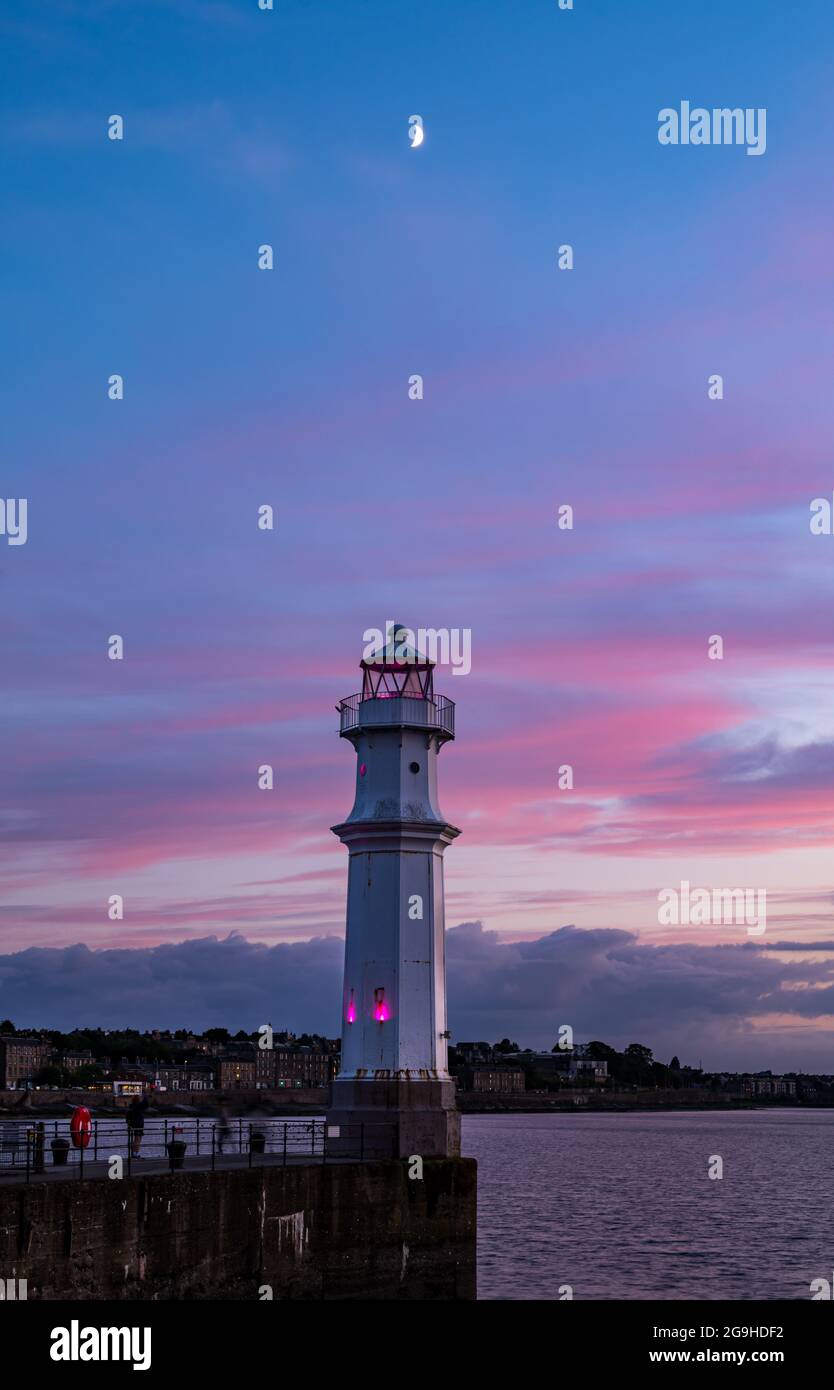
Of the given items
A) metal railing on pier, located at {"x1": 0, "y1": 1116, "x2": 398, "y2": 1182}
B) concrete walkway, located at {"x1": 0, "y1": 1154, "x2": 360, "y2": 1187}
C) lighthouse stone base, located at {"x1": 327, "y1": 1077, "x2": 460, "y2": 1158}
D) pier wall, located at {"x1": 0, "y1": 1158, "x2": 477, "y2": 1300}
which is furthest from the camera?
lighthouse stone base, located at {"x1": 327, "y1": 1077, "x2": 460, "y2": 1158}

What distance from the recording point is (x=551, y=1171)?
329 feet

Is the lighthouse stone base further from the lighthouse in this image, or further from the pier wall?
the pier wall

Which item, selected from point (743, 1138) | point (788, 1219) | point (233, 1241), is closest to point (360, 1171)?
point (233, 1241)

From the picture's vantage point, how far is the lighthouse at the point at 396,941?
1372 inches

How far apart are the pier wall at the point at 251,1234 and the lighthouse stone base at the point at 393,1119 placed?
0.92 meters

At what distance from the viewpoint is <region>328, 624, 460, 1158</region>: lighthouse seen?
34844 mm

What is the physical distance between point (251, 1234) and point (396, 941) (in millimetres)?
9073

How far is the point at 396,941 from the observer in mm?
35875

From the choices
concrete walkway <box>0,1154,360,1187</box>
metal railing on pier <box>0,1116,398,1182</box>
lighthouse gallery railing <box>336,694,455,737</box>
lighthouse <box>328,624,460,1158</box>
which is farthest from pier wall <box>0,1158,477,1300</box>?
lighthouse gallery railing <box>336,694,455,737</box>

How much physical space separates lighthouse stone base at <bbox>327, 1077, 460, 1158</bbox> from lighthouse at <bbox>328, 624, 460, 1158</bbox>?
2 cm

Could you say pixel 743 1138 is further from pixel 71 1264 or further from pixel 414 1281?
pixel 71 1264

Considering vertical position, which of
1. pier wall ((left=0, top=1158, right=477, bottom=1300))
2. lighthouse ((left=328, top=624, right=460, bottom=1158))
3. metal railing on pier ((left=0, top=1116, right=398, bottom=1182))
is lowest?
pier wall ((left=0, top=1158, right=477, bottom=1300))

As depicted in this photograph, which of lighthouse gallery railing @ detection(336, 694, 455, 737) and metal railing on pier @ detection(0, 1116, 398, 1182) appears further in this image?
lighthouse gallery railing @ detection(336, 694, 455, 737)

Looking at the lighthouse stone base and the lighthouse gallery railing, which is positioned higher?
the lighthouse gallery railing
